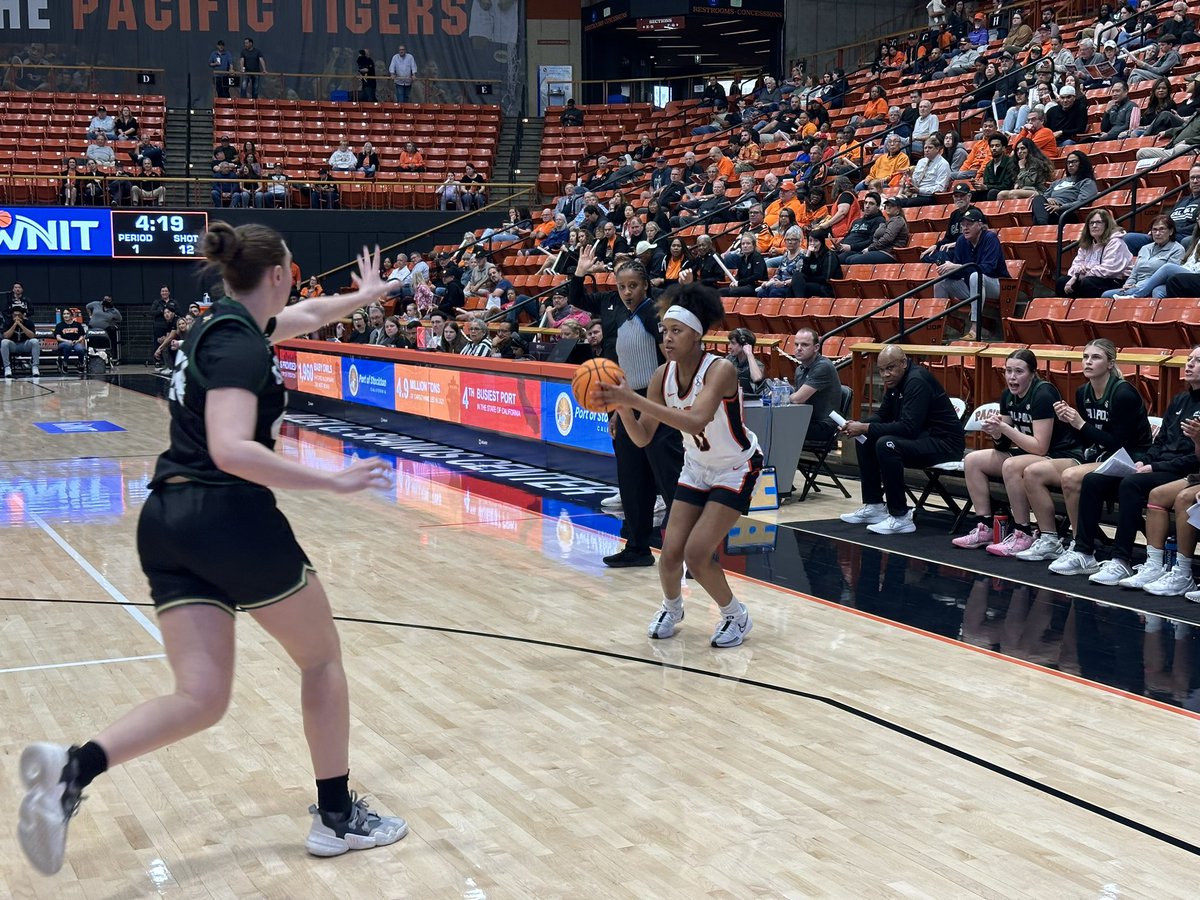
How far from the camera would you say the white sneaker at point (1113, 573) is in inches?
283

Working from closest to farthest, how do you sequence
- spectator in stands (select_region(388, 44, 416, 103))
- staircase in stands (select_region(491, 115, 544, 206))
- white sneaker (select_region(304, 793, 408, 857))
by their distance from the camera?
white sneaker (select_region(304, 793, 408, 857)) → staircase in stands (select_region(491, 115, 544, 206)) → spectator in stands (select_region(388, 44, 416, 103))

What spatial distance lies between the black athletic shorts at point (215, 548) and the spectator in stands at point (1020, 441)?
5558mm

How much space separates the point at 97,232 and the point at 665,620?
23272mm

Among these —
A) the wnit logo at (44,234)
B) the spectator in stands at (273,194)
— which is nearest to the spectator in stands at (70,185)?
the wnit logo at (44,234)

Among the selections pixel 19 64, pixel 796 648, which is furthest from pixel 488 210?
pixel 796 648

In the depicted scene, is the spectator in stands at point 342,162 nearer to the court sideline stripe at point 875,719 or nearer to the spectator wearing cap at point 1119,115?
Result: the spectator wearing cap at point 1119,115

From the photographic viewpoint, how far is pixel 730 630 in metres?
6.12

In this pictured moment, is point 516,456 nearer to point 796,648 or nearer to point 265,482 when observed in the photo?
point 796,648

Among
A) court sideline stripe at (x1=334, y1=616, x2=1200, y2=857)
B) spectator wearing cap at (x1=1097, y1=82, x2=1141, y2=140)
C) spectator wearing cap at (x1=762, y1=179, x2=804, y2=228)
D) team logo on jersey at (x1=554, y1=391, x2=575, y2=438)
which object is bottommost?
court sideline stripe at (x1=334, y1=616, x2=1200, y2=857)

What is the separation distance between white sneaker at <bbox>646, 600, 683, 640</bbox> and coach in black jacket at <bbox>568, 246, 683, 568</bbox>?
4.18ft

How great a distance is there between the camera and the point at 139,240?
2658 cm

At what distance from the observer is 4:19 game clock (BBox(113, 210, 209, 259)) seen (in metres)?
26.4

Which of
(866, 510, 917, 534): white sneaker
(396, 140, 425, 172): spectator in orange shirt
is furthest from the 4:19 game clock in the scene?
(866, 510, 917, 534): white sneaker

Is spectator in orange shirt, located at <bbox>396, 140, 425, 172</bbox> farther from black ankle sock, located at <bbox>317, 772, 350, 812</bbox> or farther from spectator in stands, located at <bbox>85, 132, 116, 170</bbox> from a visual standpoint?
black ankle sock, located at <bbox>317, 772, 350, 812</bbox>
